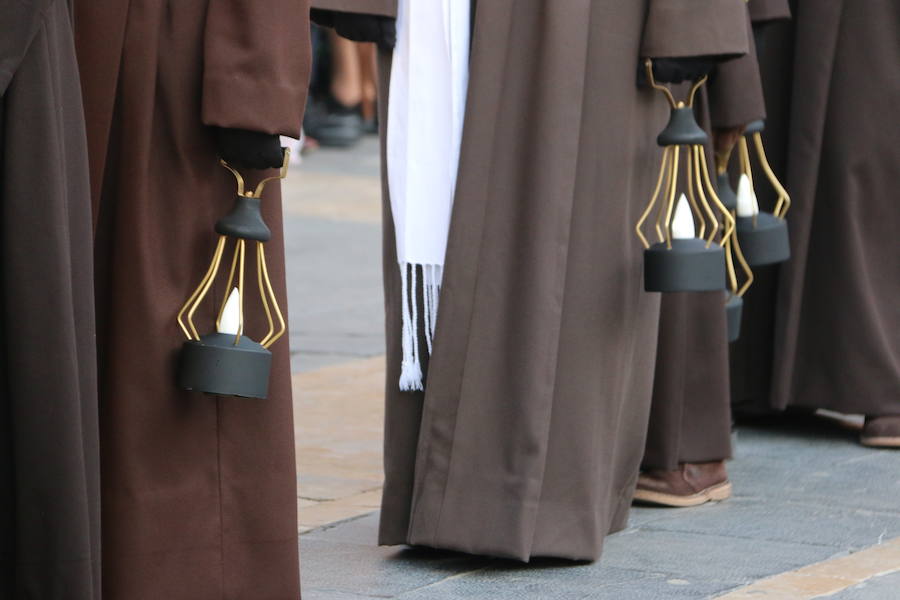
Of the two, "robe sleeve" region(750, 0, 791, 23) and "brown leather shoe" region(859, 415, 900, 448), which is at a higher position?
"robe sleeve" region(750, 0, 791, 23)

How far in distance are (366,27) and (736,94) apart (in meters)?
1.06

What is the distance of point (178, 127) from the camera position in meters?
3.09

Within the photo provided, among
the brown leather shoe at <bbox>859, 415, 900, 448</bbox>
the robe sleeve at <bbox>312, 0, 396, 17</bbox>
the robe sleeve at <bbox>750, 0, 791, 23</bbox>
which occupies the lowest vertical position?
the brown leather shoe at <bbox>859, 415, 900, 448</bbox>

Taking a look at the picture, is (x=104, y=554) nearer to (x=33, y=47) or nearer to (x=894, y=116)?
(x=33, y=47)

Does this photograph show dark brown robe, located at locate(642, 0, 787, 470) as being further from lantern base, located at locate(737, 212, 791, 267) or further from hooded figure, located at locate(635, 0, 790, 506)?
lantern base, located at locate(737, 212, 791, 267)

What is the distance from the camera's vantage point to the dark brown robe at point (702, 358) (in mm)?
4262

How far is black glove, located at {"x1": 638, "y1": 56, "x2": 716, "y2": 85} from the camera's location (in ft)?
12.0

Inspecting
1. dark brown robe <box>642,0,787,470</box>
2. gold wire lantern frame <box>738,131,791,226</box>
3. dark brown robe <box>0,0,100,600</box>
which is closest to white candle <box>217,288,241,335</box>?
dark brown robe <box>0,0,100,600</box>

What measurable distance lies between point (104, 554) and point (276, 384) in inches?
16.2

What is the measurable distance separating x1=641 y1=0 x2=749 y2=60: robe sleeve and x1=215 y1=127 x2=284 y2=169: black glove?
0.91 metres

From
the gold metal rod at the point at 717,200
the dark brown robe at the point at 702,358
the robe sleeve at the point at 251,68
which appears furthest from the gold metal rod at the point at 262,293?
the dark brown robe at the point at 702,358

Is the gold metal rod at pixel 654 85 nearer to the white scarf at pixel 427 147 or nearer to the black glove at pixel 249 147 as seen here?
the white scarf at pixel 427 147

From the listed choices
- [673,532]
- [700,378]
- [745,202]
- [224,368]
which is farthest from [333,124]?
[224,368]

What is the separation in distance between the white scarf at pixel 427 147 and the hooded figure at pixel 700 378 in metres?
0.76
